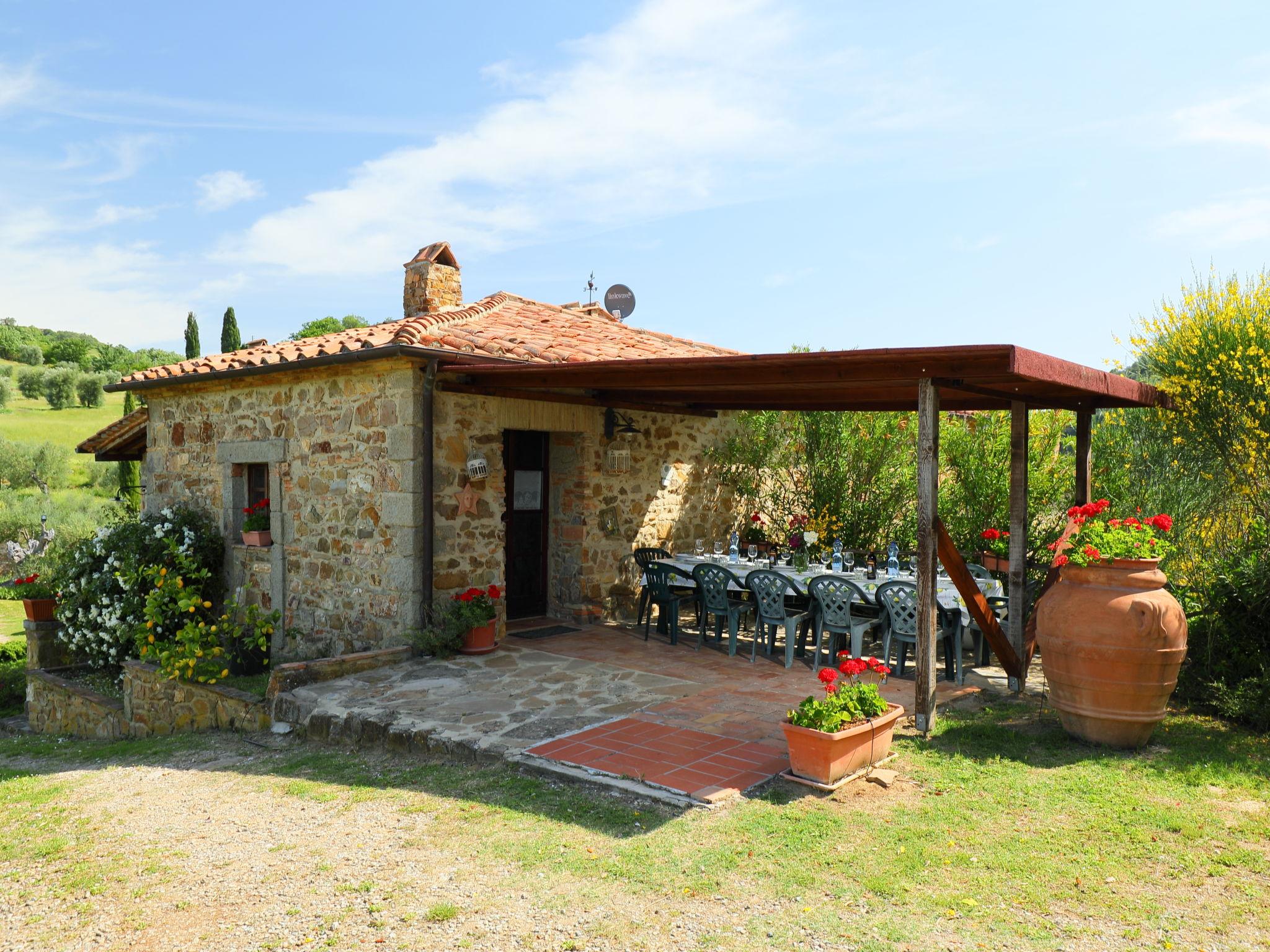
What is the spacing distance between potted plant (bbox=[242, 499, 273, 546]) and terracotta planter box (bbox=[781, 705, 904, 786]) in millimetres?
6292

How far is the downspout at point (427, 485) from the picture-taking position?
7.07 meters

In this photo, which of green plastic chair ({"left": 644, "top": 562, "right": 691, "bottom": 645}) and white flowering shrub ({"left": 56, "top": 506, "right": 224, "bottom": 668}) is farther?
white flowering shrub ({"left": 56, "top": 506, "right": 224, "bottom": 668})

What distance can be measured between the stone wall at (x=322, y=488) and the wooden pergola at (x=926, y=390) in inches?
31.9

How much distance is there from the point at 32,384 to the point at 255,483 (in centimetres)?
4612

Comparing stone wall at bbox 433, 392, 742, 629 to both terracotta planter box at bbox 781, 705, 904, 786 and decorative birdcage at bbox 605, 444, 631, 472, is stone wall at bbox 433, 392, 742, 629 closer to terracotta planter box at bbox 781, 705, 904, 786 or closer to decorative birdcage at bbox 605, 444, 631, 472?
decorative birdcage at bbox 605, 444, 631, 472

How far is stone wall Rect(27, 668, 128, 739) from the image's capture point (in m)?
8.20

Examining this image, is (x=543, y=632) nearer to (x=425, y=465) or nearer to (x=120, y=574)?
(x=425, y=465)

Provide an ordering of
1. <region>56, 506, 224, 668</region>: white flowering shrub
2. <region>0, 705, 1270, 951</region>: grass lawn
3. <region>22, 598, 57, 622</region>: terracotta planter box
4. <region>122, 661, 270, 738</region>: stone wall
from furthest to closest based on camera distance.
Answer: <region>22, 598, 57, 622</region>: terracotta planter box → <region>56, 506, 224, 668</region>: white flowering shrub → <region>122, 661, 270, 738</region>: stone wall → <region>0, 705, 1270, 951</region>: grass lawn

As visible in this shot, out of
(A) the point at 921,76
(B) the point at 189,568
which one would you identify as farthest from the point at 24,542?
(A) the point at 921,76

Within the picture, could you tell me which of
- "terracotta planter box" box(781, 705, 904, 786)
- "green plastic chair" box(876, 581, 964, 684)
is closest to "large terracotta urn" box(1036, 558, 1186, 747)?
"terracotta planter box" box(781, 705, 904, 786)

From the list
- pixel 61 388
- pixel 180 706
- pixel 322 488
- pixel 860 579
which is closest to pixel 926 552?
pixel 860 579

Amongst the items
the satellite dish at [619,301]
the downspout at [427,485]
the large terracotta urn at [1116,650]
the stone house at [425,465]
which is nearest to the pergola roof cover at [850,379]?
the downspout at [427,485]

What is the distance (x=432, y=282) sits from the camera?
941 centimetres

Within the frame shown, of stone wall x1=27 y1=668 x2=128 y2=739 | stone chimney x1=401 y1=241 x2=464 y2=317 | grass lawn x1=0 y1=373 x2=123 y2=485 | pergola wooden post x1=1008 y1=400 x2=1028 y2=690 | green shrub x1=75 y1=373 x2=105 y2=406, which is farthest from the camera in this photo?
green shrub x1=75 y1=373 x2=105 y2=406
